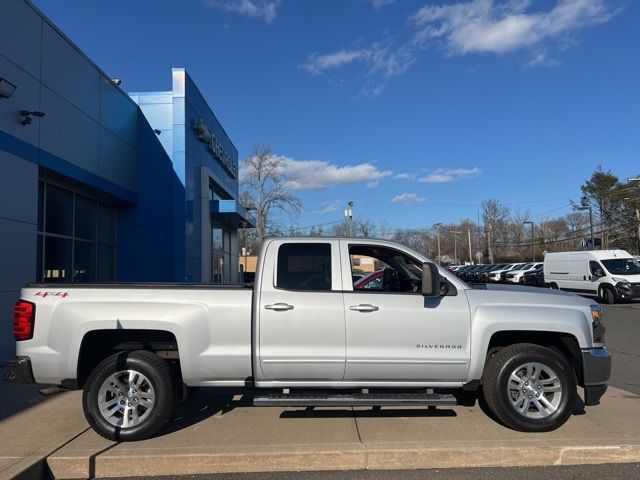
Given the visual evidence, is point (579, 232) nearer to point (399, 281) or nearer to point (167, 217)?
point (167, 217)

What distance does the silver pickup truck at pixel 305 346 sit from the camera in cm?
516

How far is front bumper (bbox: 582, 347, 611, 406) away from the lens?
17.4 feet

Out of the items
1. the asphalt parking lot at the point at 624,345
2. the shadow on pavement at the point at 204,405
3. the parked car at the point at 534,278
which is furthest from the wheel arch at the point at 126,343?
the parked car at the point at 534,278

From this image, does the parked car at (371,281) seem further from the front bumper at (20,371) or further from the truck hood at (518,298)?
the front bumper at (20,371)

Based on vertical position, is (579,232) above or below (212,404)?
above

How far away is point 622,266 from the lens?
23297mm

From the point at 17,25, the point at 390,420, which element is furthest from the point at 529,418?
the point at 17,25

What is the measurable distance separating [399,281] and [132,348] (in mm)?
3073

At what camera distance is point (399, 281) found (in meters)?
6.39

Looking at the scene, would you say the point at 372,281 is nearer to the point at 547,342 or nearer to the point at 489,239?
the point at 547,342

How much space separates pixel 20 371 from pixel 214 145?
17.7m

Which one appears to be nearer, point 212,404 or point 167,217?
point 212,404

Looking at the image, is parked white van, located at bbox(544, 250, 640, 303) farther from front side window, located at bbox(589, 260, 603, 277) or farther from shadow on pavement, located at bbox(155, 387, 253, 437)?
shadow on pavement, located at bbox(155, 387, 253, 437)

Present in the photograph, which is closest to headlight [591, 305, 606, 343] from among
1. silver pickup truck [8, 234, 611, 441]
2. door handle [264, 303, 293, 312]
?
silver pickup truck [8, 234, 611, 441]
